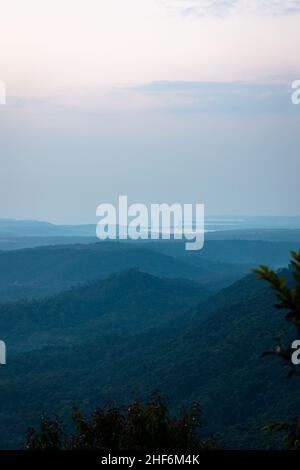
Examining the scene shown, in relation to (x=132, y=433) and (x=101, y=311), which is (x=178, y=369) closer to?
(x=101, y=311)

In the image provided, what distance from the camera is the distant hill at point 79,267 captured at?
460 feet

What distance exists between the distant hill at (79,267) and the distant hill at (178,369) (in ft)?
146

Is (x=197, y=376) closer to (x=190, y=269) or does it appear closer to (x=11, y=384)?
(x=11, y=384)

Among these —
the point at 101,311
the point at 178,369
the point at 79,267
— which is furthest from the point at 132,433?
the point at 79,267

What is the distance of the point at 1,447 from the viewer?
161 ft

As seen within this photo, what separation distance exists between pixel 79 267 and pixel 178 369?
8839cm

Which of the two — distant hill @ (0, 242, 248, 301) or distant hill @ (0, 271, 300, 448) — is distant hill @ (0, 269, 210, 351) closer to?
distant hill @ (0, 271, 300, 448)

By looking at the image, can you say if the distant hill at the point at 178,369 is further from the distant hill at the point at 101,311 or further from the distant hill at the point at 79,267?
the distant hill at the point at 79,267

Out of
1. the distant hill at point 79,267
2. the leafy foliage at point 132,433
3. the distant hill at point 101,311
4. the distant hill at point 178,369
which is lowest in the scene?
the leafy foliage at point 132,433

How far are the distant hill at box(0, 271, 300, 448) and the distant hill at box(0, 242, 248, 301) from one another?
44509mm

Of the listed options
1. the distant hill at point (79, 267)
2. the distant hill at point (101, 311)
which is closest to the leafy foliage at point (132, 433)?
the distant hill at point (101, 311)
